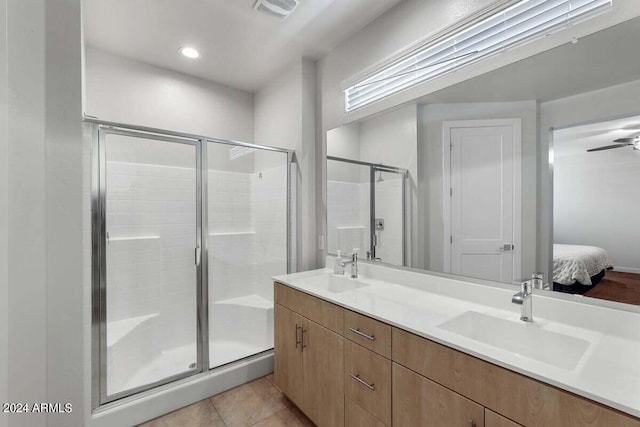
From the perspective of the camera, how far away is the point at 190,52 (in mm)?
2383

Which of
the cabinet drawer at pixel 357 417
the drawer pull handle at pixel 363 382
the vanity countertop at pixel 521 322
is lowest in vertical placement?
the cabinet drawer at pixel 357 417

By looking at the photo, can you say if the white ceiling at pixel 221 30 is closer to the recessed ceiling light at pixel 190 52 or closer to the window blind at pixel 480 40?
the recessed ceiling light at pixel 190 52

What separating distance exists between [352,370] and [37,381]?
139cm

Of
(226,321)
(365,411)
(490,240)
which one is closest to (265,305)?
(226,321)

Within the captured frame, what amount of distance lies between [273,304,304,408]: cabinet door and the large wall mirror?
0.77 metres

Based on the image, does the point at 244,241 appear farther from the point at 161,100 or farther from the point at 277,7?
the point at 277,7

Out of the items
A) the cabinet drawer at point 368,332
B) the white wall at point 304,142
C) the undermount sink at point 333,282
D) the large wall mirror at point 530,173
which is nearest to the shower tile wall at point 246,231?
the white wall at point 304,142

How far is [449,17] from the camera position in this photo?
5.05 ft

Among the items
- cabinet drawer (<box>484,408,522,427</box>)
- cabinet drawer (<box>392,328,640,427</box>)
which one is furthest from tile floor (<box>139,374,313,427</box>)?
cabinet drawer (<box>484,408,522,427</box>)

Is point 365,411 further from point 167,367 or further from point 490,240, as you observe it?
point 167,367

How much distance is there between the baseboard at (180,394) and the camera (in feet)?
5.53

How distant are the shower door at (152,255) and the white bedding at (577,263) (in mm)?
2224

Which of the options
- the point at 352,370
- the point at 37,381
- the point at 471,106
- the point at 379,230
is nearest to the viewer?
the point at 37,381

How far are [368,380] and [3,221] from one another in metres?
1.61
